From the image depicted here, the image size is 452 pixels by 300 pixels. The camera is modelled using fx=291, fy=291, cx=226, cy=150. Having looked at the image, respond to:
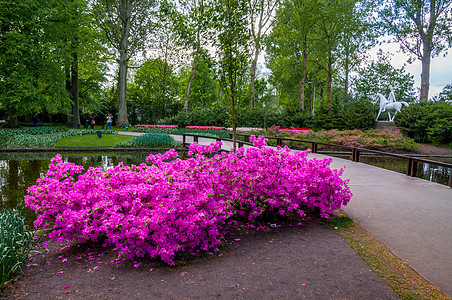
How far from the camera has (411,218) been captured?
4.26 meters

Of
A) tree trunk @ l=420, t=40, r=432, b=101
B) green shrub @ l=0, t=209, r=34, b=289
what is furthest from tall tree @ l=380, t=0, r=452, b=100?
green shrub @ l=0, t=209, r=34, b=289

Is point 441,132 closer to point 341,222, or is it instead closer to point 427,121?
point 427,121

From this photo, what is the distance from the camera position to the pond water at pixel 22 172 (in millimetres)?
5625

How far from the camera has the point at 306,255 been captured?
10.2ft

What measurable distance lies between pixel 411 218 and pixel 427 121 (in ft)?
56.5

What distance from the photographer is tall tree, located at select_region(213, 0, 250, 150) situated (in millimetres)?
5629

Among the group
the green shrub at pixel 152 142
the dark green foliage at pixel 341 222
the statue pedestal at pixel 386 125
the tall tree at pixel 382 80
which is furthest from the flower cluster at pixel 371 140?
the tall tree at pixel 382 80

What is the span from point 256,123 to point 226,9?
68.8ft

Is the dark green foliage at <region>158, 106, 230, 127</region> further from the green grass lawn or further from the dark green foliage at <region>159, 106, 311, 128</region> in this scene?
the green grass lawn

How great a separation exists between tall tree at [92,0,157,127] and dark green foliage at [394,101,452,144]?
2208cm

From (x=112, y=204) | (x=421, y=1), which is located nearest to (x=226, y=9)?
(x=112, y=204)

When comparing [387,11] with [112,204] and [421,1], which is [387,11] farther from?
[112,204]

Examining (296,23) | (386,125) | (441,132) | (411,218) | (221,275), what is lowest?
(221,275)

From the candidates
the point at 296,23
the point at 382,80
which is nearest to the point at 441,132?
the point at 296,23
